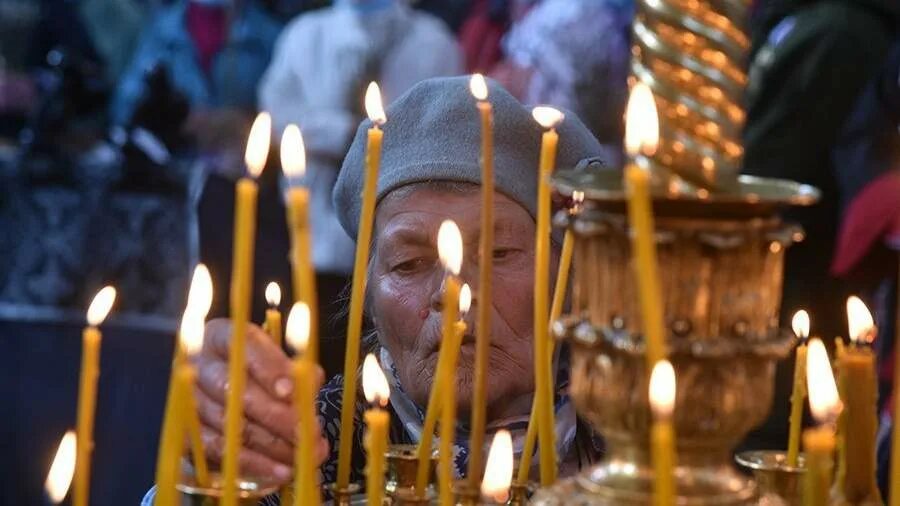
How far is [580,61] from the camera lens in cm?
642

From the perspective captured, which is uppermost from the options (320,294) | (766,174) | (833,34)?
(833,34)

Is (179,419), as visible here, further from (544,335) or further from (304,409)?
(544,335)

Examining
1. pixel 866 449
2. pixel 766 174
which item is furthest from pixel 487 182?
pixel 766 174

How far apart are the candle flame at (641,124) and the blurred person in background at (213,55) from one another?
18.4ft

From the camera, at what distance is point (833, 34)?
4.69 metres

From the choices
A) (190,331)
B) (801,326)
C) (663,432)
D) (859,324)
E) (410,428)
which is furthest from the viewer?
(410,428)

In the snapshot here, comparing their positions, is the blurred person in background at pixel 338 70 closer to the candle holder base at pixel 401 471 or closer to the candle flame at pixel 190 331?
the candle holder base at pixel 401 471

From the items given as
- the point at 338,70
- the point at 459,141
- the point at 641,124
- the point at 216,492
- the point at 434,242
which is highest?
the point at 338,70

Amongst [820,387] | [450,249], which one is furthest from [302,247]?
[820,387]

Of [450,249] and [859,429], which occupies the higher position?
[450,249]

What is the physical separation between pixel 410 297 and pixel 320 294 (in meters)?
1.38

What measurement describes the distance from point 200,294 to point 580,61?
5.38 metres

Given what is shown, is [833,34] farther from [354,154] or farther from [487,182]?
[487,182]

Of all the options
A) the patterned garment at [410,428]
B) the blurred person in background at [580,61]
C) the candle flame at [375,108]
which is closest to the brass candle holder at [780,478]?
the candle flame at [375,108]
